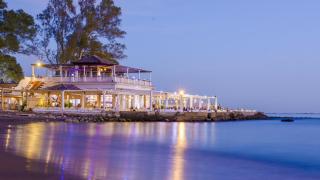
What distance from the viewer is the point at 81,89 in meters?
54.0

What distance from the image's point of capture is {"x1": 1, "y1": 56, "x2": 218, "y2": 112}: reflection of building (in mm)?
53219

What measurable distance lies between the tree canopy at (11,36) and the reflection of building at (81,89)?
4.48 meters

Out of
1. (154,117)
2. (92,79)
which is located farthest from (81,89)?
(154,117)

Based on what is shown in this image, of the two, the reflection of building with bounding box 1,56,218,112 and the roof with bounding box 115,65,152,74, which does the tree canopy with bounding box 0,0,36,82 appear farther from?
the roof with bounding box 115,65,152,74

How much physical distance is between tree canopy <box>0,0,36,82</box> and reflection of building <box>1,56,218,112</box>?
4479 mm

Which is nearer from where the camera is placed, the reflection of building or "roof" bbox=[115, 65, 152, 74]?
the reflection of building

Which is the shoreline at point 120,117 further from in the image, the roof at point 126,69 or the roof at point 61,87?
the roof at point 126,69

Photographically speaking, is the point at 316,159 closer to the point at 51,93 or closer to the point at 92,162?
the point at 92,162

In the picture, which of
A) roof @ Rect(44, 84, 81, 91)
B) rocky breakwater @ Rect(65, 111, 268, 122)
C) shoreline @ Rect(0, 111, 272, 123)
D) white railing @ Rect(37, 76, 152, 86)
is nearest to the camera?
shoreline @ Rect(0, 111, 272, 123)

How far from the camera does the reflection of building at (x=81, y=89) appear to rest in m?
53.2

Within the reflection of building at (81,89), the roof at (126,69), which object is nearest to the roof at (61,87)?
the reflection of building at (81,89)

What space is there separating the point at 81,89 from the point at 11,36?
9.49m

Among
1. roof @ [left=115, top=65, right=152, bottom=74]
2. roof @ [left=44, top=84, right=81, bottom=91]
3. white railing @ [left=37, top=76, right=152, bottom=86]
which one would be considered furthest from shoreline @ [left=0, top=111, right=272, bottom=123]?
roof @ [left=115, top=65, right=152, bottom=74]

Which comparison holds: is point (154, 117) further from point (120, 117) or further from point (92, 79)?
point (92, 79)
